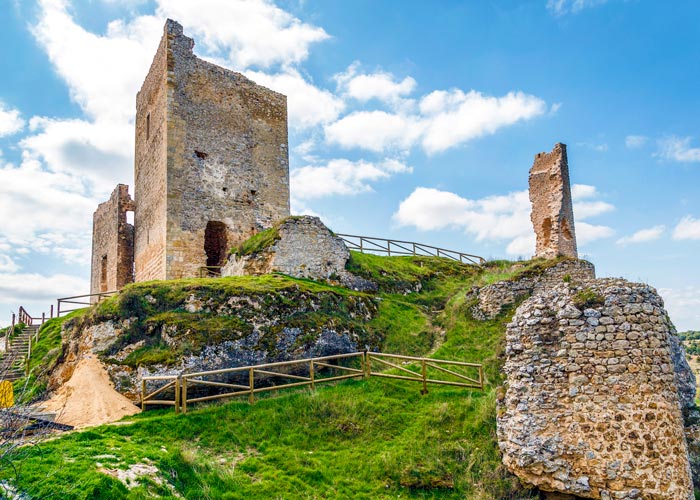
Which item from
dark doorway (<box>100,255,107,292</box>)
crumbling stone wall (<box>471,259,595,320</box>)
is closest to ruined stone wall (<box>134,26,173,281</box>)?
dark doorway (<box>100,255,107,292</box>)

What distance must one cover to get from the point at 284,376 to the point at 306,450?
2.76 m

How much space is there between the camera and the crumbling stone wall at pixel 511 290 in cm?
1781

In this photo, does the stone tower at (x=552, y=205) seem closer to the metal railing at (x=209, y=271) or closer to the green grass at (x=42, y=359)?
the metal railing at (x=209, y=271)

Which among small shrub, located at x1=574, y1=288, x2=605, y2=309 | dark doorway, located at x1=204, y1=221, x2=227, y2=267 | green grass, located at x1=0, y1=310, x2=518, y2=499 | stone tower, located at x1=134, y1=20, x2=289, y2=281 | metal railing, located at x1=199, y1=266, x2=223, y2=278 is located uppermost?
stone tower, located at x1=134, y1=20, x2=289, y2=281

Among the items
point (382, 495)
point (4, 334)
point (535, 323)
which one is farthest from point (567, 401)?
point (4, 334)

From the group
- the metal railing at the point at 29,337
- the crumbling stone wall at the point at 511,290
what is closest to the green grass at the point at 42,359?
the metal railing at the point at 29,337

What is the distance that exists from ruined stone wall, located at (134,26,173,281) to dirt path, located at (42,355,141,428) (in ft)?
27.1

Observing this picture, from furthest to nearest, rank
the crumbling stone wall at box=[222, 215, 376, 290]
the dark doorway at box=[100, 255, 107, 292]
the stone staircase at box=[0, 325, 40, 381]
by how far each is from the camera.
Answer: the dark doorway at box=[100, 255, 107, 292]
the crumbling stone wall at box=[222, 215, 376, 290]
the stone staircase at box=[0, 325, 40, 381]

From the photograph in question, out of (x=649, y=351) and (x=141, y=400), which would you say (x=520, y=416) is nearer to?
(x=649, y=351)

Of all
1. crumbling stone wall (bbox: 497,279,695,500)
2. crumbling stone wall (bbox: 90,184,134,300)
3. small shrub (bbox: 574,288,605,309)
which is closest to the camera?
crumbling stone wall (bbox: 497,279,695,500)

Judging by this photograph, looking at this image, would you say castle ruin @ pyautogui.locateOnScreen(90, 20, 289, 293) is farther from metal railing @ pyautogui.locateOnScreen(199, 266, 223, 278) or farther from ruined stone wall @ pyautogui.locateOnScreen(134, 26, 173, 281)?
metal railing @ pyautogui.locateOnScreen(199, 266, 223, 278)

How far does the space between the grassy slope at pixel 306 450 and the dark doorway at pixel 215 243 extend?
11.3 metres

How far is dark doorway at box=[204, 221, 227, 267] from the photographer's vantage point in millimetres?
23375

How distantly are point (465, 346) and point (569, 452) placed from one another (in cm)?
752
